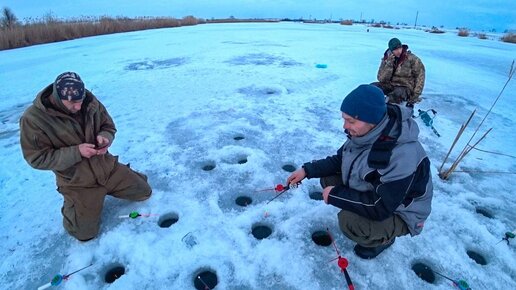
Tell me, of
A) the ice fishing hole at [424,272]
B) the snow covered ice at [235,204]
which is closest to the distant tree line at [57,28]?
the snow covered ice at [235,204]

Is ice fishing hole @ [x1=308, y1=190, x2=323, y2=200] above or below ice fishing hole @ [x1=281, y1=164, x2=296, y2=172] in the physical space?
below

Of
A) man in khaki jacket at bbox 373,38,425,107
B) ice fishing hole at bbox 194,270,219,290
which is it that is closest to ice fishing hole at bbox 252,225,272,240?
ice fishing hole at bbox 194,270,219,290

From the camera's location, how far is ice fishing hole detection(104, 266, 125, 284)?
217cm

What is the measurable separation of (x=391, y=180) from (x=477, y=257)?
1.29 meters

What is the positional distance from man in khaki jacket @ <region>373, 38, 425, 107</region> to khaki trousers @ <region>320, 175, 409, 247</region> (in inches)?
133

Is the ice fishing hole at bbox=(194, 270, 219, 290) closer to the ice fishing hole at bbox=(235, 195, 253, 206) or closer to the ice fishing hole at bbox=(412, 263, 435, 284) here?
the ice fishing hole at bbox=(235, 195, 253, 206)

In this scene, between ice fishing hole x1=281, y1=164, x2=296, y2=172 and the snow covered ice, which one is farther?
ice fishing hole x1=281, y1=164, x2=296, y2=172

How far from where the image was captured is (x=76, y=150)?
222 cm

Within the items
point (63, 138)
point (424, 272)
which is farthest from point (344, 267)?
point (63, 138)

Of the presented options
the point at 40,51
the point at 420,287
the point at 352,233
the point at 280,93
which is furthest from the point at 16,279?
the point at 40,51

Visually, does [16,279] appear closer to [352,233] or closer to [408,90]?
[352,233]

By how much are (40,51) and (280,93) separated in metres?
10.4

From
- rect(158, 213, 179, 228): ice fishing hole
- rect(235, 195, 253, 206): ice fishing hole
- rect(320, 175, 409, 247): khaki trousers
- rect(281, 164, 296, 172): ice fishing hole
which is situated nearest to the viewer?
rect(320, 175, 409, 247): khaki trousers

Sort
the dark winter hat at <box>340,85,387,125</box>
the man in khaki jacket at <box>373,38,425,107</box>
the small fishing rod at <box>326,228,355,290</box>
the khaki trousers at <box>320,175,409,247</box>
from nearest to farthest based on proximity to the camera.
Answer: the dark winter hat at <box>340,85,387,125</box> → the small fishing rod at <box>326,228,355,290</box> → the khaki trousers at <box>320,175,409,247</box> → the man in khaki jacket at <box>373,38,425,107</box>
